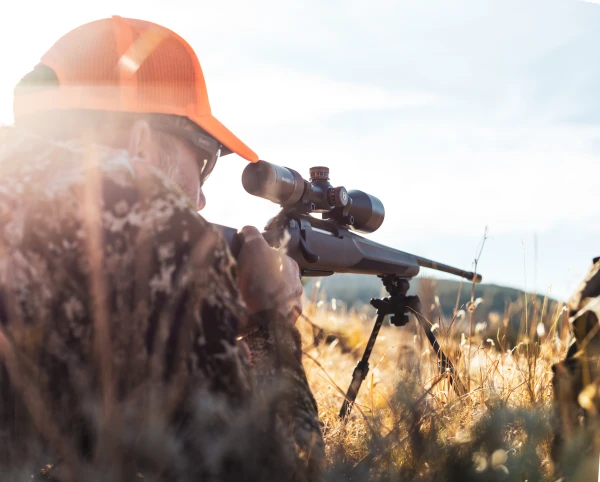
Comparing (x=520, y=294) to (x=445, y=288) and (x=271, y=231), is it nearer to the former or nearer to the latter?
(x=445, y=288)

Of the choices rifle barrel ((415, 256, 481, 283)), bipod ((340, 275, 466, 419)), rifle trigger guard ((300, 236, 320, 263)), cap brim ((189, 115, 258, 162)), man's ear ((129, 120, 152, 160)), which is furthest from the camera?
rifle barrel ((415, 256, 481, 283))

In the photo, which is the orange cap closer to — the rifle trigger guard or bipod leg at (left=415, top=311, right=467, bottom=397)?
the rifle trigger guard

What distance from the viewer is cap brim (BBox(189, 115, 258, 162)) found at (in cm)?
223

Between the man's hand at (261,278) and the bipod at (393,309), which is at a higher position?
the man's hand at (261,278)

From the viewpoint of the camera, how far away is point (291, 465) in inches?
57.4

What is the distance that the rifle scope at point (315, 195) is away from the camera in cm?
309

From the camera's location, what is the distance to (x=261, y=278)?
2004 mm

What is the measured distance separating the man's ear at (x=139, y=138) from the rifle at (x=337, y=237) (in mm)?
971

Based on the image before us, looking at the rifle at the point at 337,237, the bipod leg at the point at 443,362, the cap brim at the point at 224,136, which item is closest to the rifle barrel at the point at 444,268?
the rifle at the point at 337,237

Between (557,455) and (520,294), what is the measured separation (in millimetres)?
2285

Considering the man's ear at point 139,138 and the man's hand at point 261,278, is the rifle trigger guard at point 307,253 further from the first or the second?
the man's ear at point 139,138

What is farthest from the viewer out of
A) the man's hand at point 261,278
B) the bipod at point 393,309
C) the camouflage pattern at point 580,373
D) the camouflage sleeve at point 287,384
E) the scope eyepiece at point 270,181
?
the bipod at point 393,309

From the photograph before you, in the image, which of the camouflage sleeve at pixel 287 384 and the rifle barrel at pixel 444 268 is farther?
the rifle barrel at pixel 444 268

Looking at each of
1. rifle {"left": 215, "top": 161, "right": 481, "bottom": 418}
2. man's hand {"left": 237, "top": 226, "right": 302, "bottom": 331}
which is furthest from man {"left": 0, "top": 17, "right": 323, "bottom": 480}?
rifle {"left": 215, "top": 161, "right": 481, "bottom": 418}
